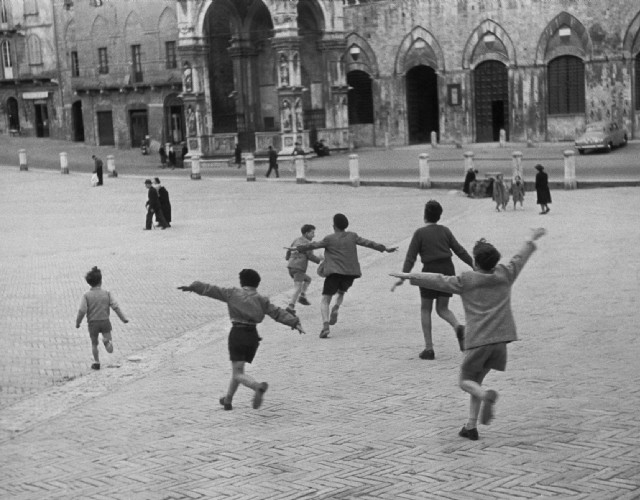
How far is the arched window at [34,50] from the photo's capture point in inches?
2451

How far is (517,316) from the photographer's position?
47.7ft

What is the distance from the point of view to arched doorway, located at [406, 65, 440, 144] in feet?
166

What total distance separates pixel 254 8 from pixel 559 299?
115ft

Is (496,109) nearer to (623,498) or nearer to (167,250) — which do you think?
(167,250)

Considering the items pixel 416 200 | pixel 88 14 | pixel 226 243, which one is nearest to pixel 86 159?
pixel 88 14

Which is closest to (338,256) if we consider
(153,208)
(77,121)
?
(153,208)

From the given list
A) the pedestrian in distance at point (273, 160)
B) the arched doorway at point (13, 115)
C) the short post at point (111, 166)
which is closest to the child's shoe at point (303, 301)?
the pedestrian in distance at point (273, 160)

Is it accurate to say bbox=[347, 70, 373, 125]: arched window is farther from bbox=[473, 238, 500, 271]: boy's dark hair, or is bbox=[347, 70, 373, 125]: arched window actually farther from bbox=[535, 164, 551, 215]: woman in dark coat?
bbox=[473, 238, 500, 271]: boy's dark hair

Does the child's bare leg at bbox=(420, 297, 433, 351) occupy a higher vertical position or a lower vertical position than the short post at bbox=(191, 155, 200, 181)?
lower

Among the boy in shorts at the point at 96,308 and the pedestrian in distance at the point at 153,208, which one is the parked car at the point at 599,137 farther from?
the boy in shorts at the point at 96,308

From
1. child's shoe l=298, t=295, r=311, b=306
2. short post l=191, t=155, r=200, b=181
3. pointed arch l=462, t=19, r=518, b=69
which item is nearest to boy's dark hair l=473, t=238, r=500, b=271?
child's shoe l=298, t=295, r=311, b=306

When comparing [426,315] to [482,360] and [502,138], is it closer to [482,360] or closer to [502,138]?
[482,360]

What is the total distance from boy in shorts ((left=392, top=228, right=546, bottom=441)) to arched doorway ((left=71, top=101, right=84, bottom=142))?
5499 centimetres

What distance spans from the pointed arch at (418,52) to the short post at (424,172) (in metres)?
15.2
